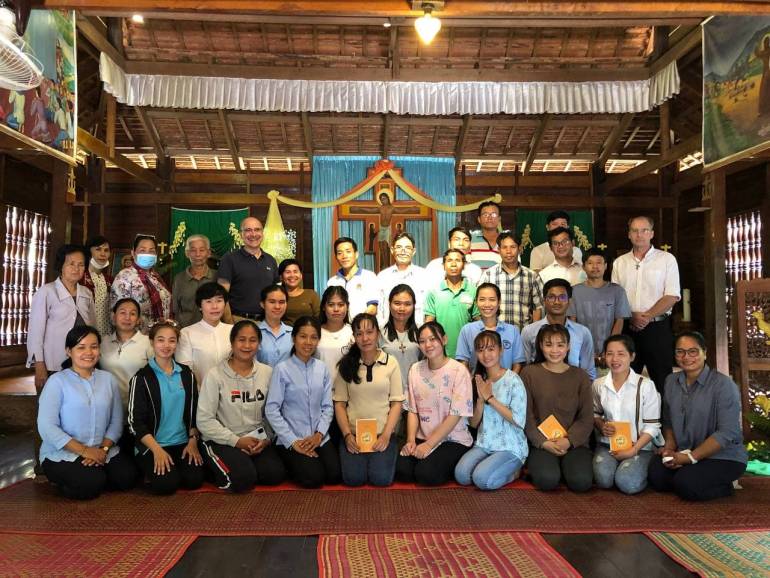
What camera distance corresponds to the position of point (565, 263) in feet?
15.5

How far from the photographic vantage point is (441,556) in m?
2.57

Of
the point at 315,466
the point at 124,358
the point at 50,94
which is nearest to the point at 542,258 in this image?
the point at 315,466

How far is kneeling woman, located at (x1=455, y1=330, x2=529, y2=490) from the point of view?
3582 mm

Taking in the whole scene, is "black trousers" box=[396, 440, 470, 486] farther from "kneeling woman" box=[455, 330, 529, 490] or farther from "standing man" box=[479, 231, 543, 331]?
"standing man" box=[479, 231, 543, 331]

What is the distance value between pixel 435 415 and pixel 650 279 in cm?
199

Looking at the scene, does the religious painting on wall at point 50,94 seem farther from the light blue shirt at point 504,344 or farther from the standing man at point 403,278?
the light blue shirt at point 504,344

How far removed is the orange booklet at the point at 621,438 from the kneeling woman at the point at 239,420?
1956mm

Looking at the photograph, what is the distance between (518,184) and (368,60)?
355cm

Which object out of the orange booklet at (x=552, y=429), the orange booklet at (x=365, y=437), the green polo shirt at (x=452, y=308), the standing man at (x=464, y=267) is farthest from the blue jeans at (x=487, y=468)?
the standing man at (x=464, y=267)

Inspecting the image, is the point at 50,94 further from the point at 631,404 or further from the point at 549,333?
the point at 631,404

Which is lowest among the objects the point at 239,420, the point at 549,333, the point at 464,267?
the point at 239,420

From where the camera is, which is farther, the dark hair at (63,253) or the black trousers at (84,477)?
the dark hair at (63,253)

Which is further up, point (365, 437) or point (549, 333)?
point (549, 333)

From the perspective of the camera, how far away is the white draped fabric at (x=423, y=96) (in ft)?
24.0
